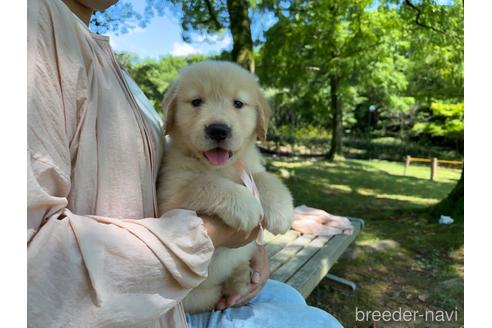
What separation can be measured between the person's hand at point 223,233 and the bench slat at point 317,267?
140 cm

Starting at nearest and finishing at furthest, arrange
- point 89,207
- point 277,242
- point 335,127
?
point 89,207
point 277,242
point 335,127

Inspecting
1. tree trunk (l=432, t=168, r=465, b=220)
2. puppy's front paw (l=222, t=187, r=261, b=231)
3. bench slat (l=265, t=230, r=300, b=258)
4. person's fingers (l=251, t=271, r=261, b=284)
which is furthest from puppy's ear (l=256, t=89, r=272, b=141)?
tree trunk (l=432, t=168, r=465, b=220)

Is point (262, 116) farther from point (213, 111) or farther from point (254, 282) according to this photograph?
point (254, 282)

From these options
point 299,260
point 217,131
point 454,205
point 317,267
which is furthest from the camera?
point 454,205

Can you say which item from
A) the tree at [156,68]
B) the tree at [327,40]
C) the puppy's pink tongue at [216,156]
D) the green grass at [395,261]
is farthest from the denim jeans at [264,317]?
the tree at [156,68]

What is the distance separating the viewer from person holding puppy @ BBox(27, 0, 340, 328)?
966 mm

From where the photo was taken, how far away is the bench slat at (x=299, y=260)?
3.07 metres

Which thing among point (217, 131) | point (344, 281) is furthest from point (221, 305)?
point (344, 281)

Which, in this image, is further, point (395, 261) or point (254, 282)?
point (395, 261)

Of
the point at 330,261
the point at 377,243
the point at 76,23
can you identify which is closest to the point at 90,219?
the point at 76,23

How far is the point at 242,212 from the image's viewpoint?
1547 millimetres

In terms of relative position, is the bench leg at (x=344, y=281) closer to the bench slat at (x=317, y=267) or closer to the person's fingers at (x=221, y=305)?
the bench slat at (x=317, y=267)

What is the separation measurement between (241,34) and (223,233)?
833cm
